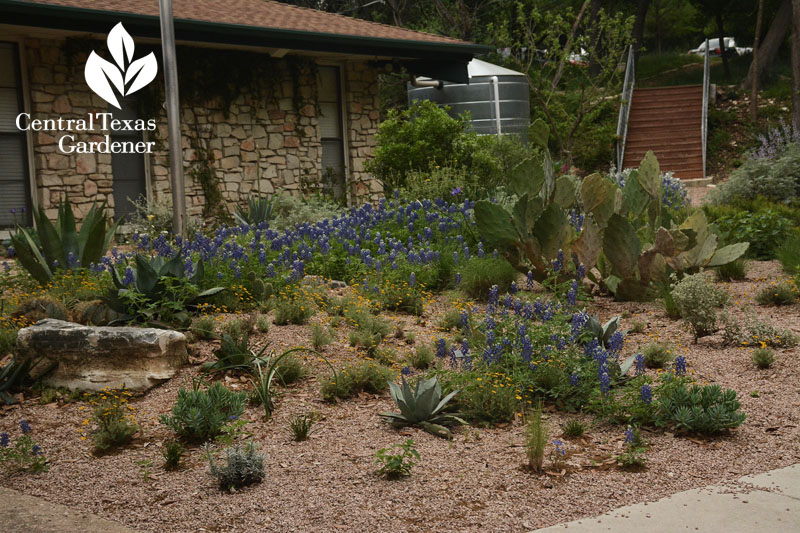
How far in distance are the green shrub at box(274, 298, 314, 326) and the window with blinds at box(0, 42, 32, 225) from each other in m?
6.18

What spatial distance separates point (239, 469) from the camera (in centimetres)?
400

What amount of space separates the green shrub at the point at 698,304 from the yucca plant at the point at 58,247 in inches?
189

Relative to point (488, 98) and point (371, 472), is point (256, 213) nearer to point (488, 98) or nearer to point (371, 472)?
point (371, 472)

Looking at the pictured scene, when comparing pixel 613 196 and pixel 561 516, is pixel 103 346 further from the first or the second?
pixel 613 196

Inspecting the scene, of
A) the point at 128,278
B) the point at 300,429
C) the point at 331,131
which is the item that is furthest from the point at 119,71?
the point at 300,429

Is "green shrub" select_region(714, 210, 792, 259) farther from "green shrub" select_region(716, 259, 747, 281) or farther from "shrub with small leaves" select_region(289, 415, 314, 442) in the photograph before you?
"shrub with small leaves" select_region(289, 415, 314, 442)

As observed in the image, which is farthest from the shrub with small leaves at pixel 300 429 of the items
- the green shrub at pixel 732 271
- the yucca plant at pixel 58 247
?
the green shrub at pixel 732 271

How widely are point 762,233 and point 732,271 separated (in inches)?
62.4

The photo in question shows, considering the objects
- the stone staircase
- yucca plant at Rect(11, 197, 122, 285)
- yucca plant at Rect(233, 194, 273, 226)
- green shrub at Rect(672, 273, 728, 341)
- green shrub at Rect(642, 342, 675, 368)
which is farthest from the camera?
the stone staircase

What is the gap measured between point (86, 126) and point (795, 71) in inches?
649

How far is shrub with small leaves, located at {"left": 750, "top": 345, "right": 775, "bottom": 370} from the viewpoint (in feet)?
18.6

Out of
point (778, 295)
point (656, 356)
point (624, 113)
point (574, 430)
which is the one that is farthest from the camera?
point (624, 113)

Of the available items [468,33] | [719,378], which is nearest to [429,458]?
[719,378]

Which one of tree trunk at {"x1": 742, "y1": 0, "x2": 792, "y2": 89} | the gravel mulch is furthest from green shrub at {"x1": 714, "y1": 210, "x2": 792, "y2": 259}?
tree trunk at {"x1": 742, "y1": 0, "x2": 792, "y2": 89}
